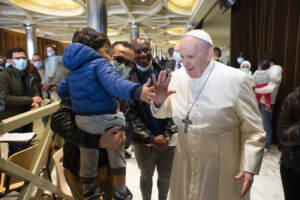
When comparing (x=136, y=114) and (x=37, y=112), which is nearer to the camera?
(x=37, y=112)

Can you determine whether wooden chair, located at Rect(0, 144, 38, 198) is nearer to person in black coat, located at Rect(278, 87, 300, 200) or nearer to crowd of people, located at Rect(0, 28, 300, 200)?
crowd of people, located at Rect(0, 28, 300, 200)

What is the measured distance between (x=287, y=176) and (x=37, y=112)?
2.09 metres

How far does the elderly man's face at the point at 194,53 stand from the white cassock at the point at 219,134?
10 centimetres

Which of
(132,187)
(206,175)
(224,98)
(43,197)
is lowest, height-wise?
(132,187)

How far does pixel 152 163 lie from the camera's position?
2.10m

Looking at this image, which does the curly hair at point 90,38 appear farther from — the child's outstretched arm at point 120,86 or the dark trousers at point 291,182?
the dark trousers at point 291,182

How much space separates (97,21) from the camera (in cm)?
434

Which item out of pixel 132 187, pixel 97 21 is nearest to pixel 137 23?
pixel 97 21

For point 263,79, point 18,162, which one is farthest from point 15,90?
point 263,79

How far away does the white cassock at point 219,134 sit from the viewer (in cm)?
128

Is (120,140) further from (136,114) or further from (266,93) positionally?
(266,93)

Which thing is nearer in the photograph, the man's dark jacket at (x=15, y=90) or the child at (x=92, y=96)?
the child at (x=92, y=96)

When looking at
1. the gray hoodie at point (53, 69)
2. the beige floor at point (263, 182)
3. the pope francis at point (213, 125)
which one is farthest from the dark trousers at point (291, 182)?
the gray hoodie at point (53, 69)

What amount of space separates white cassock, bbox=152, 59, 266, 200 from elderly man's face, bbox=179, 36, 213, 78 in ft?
0.33
